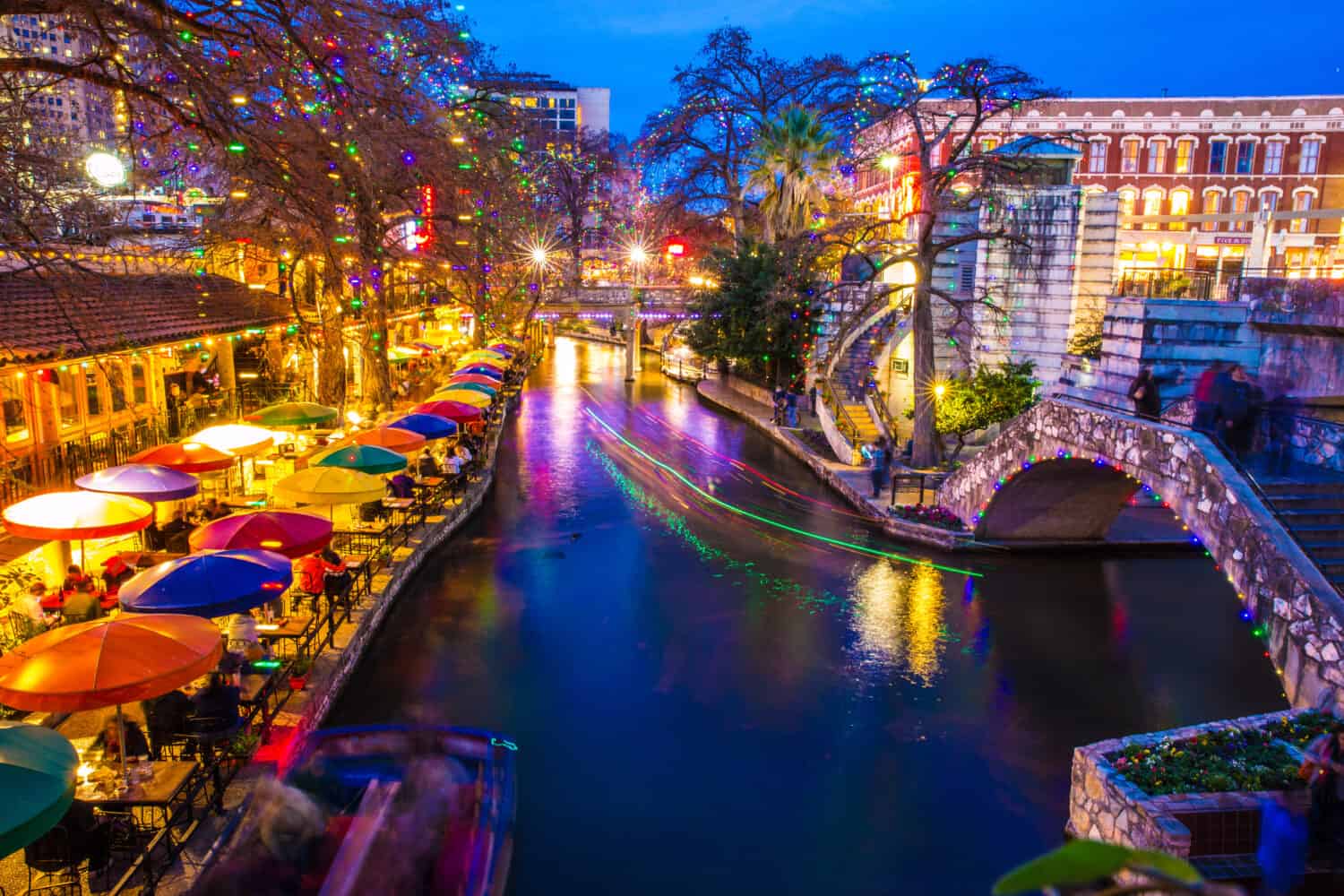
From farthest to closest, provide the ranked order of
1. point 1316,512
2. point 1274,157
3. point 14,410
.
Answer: point 1274,157 < point 14,410 < point 1316,512

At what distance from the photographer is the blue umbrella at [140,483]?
13875 millimetres

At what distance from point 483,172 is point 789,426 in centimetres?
1575

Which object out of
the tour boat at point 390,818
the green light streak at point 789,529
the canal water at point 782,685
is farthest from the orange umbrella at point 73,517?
the green light streak at point 789,529

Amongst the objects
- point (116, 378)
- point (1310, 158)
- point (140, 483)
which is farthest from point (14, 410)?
point (1310, 158)

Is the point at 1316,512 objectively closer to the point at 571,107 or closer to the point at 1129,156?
the point at 1129,156

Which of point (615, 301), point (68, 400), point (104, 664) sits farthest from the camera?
point (615, 301)

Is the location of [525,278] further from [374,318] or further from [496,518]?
[496,518]

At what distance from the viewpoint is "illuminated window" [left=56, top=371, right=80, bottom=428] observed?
55.7ft

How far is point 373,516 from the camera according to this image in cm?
1977

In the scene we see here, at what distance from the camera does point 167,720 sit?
32.2 ft

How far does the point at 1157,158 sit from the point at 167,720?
57944 millimetres

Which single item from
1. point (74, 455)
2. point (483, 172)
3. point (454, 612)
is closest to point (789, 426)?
point (483, 172)

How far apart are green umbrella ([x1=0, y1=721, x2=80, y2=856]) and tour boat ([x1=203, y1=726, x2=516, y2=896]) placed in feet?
4.49

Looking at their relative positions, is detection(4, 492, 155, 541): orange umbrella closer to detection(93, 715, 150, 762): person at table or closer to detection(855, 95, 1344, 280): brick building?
detection(93, 715, 150, 762): person at table
